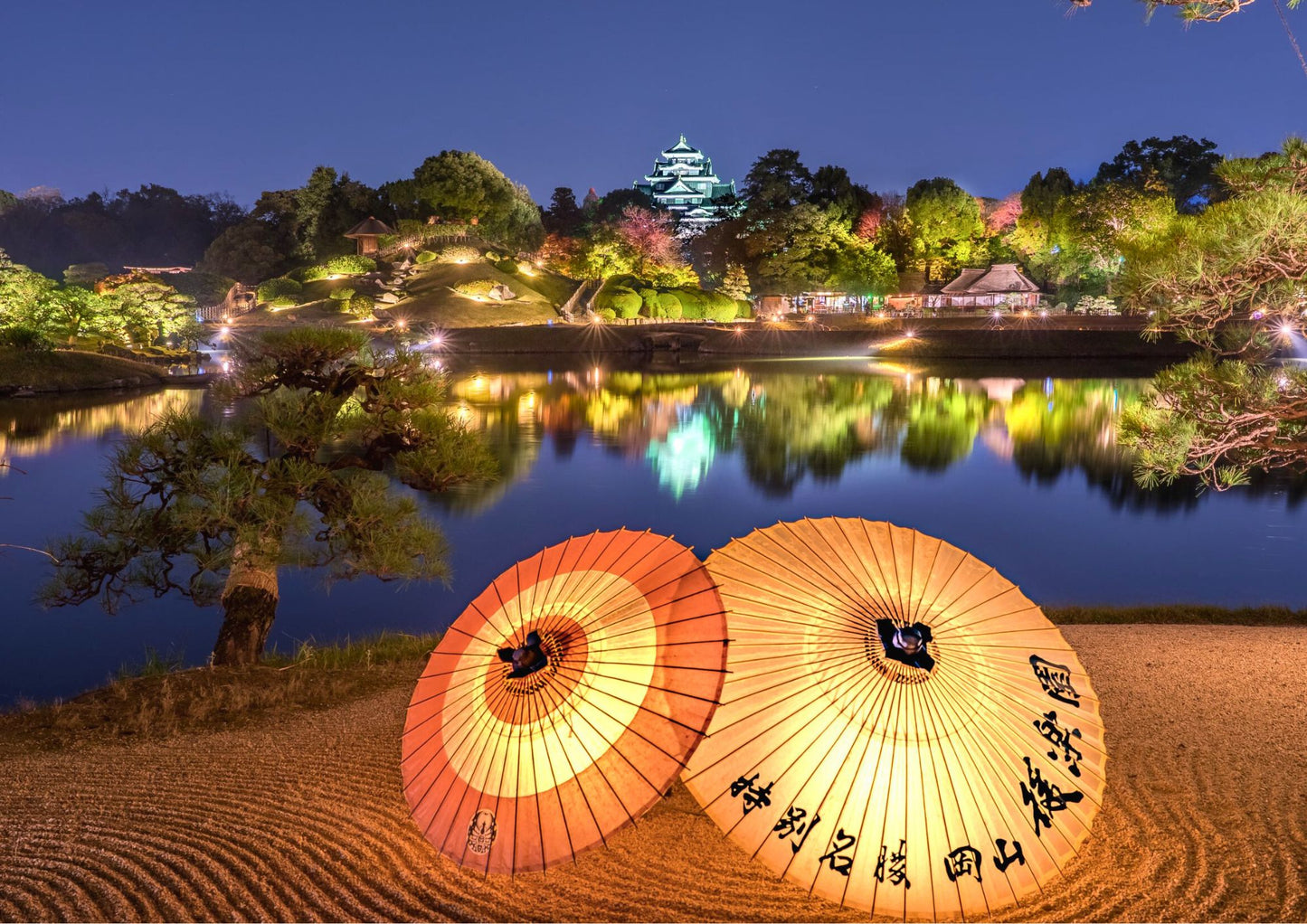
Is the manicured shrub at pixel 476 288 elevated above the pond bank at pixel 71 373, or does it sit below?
above

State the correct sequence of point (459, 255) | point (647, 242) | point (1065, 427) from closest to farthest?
point (1065, 427)
point (459, 255)
point (647, 242)

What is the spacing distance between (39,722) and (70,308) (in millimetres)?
28152

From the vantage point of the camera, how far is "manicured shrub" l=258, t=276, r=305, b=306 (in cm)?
4666

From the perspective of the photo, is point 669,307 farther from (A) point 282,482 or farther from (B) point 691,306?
(A) point 282,482

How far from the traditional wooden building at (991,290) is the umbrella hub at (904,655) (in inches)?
1737

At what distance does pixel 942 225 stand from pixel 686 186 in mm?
29002

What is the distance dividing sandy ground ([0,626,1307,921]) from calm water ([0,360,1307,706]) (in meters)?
4.76

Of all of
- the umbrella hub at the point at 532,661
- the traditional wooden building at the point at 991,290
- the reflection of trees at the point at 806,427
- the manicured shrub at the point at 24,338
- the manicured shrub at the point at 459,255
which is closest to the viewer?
the umbrella hub at the point at 532,661

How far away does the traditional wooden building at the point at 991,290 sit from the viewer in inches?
1722

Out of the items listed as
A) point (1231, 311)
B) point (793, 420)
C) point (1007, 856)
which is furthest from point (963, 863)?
point (793, 420)

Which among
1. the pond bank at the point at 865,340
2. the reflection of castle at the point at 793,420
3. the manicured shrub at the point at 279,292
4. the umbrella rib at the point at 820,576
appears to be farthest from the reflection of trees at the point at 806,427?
the manicured shrub at the point at 279,292

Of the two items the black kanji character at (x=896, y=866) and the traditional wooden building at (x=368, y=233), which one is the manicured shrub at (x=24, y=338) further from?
the black kanji character at (x=896, y=866)

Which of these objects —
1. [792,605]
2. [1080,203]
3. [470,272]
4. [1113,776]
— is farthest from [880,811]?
[470,272]

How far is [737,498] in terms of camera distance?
1677cm
